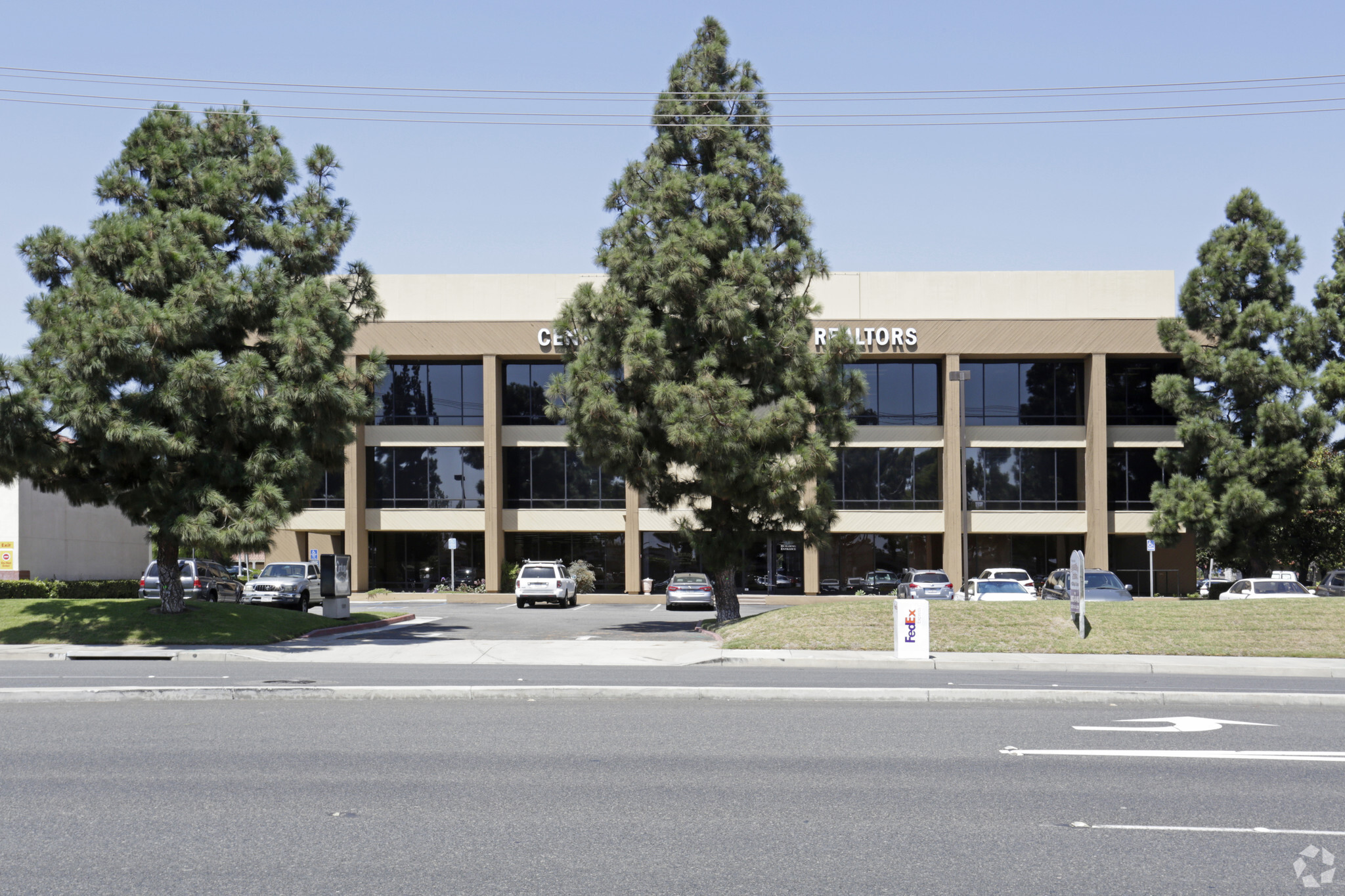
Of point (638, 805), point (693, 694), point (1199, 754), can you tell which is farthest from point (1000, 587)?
point (638, 805)

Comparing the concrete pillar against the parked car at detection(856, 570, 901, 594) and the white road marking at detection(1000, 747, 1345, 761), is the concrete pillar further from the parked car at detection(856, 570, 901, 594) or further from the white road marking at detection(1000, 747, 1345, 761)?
the white road marking at detection(1000, 747, 1345, 761)

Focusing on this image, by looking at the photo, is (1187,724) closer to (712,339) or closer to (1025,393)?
(712,339)

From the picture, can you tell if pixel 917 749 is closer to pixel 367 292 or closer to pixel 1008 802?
pixel 1008 802

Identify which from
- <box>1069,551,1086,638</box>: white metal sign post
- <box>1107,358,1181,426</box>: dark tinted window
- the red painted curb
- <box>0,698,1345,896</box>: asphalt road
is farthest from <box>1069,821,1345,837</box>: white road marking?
<box>1107,358,1181,426</box>: dark tinted window

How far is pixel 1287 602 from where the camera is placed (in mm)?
22891

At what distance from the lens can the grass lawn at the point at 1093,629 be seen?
20641mm

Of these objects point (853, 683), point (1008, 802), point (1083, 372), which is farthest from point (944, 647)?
point (1083, 372)

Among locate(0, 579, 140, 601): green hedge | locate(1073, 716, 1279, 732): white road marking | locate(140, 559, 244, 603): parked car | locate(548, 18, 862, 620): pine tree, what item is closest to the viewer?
locate(1073, 716, 1279, 732): white road marking

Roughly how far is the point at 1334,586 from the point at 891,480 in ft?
58.3

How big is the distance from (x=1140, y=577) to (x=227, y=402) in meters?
40.8

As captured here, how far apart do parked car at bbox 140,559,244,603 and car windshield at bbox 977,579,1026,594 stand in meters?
23.7

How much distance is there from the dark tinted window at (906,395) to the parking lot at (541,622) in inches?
492

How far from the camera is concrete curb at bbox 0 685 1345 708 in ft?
43.3

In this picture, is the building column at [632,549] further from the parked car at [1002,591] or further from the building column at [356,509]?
the parked car at [1002,591]
